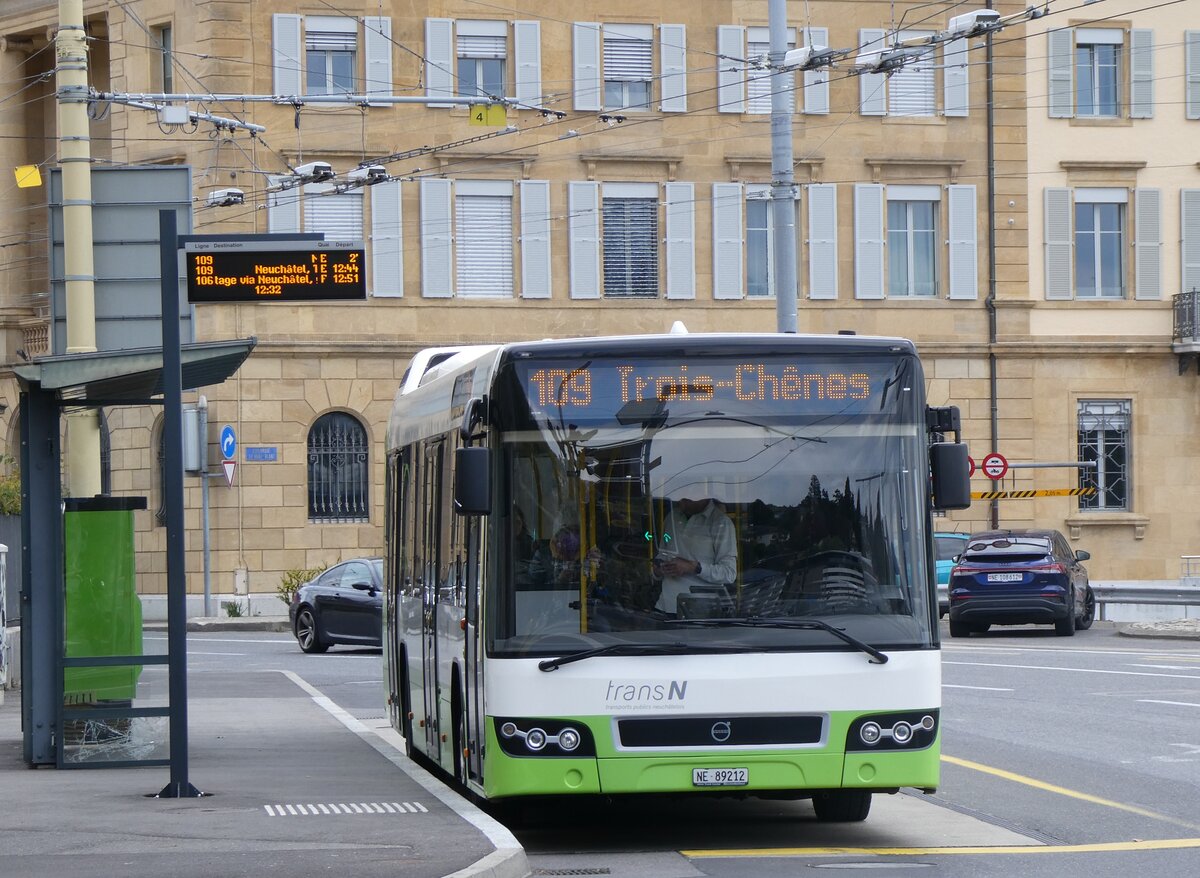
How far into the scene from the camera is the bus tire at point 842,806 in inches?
450

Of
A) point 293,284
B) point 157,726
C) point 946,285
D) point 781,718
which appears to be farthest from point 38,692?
point 946,285

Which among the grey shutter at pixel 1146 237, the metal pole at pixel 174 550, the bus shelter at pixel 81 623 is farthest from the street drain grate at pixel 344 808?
the grey shutter at pixel 1146 237

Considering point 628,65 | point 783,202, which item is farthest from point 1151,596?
point 783,202

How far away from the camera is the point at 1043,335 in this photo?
4391cm

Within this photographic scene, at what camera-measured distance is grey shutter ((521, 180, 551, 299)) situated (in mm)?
41562

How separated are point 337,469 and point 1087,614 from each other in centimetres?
1494

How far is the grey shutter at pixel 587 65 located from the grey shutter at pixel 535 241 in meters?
1.74

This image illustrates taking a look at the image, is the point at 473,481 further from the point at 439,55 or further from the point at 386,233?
the point at 439,55

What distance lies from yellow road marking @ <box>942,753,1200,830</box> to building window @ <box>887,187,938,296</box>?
29152mm

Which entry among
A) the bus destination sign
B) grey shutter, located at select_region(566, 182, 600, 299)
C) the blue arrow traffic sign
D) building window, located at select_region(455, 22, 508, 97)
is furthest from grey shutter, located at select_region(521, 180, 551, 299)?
the bus destination sign

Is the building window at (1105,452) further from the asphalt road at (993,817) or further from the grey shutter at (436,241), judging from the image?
the asphalt road at (993,817)

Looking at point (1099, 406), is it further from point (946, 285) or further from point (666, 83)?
point (666, 83)

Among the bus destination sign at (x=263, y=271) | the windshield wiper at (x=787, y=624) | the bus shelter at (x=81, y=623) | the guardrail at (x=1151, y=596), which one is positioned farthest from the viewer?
the guardrail at (x=1151, y=596)

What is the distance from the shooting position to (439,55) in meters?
40.8
